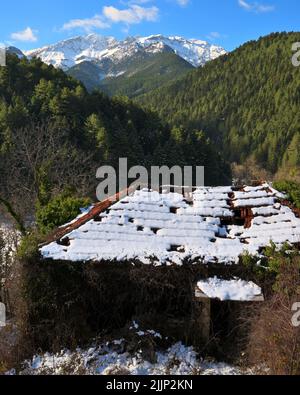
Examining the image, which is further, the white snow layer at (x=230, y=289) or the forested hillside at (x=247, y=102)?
the forested hillside at (x=247, y=102)

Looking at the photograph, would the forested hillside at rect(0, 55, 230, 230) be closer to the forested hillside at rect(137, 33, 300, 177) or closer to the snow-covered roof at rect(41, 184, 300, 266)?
the snow-covered roof at rect(41, 184, 300, 266)

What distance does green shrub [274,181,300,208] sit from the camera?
44.3 ft

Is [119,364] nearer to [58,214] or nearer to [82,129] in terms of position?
[58,214]

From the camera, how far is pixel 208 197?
1370 centimetres

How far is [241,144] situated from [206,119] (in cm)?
1618

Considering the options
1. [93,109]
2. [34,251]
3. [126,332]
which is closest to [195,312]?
[126,332]

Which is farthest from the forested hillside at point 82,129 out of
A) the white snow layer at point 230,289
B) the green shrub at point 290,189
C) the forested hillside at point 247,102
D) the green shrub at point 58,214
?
the forested hillside at point 247,102

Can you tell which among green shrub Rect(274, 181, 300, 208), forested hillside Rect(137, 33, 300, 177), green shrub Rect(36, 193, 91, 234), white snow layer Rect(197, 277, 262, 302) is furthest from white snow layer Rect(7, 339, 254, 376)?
forested hillside Rect(137, 33, 300, 177)

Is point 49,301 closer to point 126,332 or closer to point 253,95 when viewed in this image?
point 126,332

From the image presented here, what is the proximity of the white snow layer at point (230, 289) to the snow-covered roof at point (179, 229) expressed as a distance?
0.60 m

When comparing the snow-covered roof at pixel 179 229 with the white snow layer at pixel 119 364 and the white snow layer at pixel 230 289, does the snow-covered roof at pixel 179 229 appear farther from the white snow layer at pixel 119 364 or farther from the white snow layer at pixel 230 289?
the white snow layer at pixel 119 364

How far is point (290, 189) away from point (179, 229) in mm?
4999

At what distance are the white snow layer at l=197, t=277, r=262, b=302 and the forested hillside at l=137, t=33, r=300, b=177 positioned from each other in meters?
74.2

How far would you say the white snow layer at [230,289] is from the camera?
10078 millimetres
